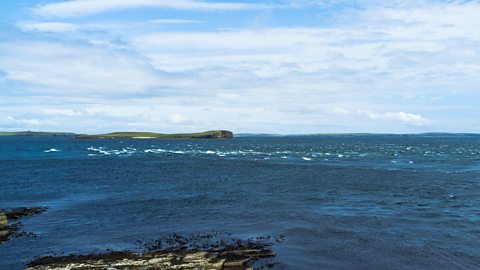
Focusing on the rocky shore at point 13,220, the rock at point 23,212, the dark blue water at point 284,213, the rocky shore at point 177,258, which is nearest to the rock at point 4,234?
the rocky shore at point 13,220

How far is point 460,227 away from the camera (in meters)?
42.1

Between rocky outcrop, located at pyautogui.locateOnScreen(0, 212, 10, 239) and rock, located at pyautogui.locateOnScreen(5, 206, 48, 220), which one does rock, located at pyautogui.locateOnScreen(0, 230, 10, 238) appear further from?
rock, located at pyautogui.locateOnScreen(5, 206, 48, 220)

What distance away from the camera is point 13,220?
1778 inches

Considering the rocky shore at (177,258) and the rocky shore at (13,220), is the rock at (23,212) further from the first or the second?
the rocky shore at (177,258)

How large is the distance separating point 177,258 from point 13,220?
25.0 meters

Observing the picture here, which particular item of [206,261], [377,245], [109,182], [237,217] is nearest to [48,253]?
[206,261]

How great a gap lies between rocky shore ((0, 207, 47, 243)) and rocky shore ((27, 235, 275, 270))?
10602 mm

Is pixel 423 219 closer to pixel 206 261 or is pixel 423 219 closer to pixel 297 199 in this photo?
pixel 297 199

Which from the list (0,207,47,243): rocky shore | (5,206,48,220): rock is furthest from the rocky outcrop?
(5,206,48,220): rock

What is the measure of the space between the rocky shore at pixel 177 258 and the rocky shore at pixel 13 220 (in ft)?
34.8

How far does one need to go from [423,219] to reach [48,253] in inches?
1429

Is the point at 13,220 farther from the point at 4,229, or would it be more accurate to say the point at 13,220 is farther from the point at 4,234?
the point at 4,234

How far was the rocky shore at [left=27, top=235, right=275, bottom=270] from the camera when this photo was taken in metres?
28.1

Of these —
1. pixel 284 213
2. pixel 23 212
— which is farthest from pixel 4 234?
pixel 284 213
